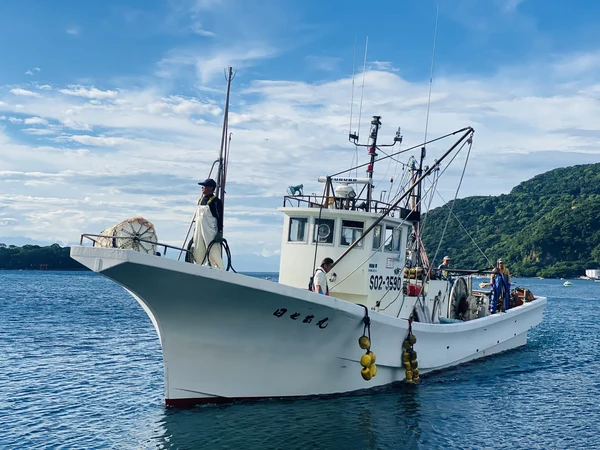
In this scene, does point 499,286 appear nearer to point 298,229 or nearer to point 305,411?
point 298,229

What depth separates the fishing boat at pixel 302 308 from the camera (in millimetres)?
11477

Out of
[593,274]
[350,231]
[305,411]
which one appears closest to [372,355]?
[305,411]

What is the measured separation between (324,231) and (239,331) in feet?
13.2

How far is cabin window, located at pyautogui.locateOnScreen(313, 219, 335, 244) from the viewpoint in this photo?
15555mm

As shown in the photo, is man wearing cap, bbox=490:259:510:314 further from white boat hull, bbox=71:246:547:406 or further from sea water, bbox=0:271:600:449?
white boat hull, bbox=71:246:547:406

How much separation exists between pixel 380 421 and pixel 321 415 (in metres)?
1.26

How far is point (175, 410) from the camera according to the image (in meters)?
13.0

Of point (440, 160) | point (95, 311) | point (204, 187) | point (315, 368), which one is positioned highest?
point (440, 160)

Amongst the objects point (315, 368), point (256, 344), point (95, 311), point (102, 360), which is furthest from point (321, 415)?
point (95, 311)

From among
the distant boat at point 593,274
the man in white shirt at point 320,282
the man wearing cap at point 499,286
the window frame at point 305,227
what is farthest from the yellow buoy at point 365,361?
the distant boat at point 593,274

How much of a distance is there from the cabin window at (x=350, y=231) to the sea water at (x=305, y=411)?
3644mm

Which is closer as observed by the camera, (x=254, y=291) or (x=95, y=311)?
(x=254, y=291)

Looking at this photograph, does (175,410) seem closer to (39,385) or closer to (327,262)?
(327,262)

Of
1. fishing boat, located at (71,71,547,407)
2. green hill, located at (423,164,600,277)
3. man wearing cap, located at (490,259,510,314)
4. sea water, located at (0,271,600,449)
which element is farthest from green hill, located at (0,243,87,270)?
fishing boat, located at (71,71,547,407)
